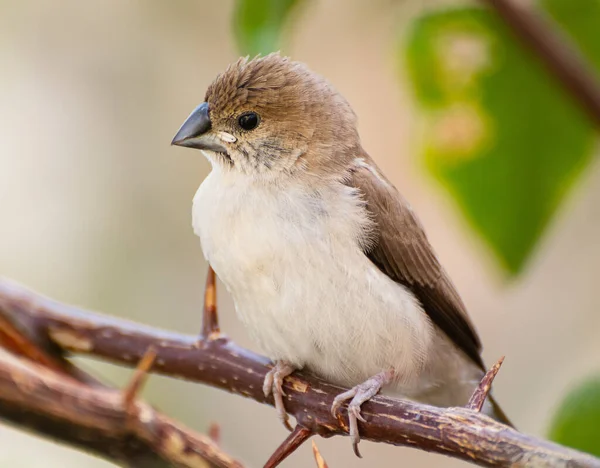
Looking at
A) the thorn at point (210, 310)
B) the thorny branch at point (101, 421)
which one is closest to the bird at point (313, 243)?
the thorn at point (210, 310)

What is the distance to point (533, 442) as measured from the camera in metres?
1.72

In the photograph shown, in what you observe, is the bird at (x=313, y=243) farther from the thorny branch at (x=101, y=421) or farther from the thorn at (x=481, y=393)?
the thorny branch at (x=101, y=421)

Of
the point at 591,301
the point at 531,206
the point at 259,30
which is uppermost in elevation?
the point at 259,30

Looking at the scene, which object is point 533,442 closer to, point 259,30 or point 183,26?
point 259,30

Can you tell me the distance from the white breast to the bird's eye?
0.58 ft

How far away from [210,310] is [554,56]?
3.97 feet

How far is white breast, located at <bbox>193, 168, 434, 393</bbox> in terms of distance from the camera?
280 centimetres

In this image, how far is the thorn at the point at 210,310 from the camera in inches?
95.4

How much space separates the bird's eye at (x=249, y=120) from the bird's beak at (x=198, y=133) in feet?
0.34

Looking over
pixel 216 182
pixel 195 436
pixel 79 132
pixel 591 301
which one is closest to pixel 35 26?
pixel 79 132

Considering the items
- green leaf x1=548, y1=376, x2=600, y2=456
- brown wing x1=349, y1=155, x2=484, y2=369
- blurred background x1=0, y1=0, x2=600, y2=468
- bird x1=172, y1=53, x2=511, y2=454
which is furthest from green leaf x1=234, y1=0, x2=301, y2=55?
blurred background x1=0, y1=0, x2=600, y2=468

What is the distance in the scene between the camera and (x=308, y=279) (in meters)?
2.78

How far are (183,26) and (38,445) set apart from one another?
11.0 feet

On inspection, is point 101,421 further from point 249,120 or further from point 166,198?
point 166,198
